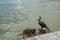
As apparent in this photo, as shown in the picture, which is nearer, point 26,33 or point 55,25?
point 26,33

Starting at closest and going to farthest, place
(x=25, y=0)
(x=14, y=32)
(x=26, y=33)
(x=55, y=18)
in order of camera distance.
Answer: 1. (x=26, y=33)
2. (x=14, y=32)
3. (x=55, y=18)
4. (x=25, y=0)

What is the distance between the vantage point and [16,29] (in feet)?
24.3

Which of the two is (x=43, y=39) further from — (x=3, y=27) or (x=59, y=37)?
(x=3, y=27)

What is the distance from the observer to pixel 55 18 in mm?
9359

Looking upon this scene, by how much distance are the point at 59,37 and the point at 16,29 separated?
517 centimetres

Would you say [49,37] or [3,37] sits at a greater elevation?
[49,37]

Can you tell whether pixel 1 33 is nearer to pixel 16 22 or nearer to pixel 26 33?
pixel 16 22

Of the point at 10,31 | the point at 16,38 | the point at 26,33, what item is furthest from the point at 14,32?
the point at 26,33

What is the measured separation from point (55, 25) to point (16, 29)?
1.88 m

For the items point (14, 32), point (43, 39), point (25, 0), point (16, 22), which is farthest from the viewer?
point (25, 0)

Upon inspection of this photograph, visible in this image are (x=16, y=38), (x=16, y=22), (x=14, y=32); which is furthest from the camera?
(x=16, y=22)

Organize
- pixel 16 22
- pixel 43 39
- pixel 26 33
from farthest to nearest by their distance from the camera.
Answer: pixel 16 22, pixel 26 33, pixel 43 39

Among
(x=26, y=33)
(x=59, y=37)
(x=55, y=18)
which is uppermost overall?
(x=59, y=37)

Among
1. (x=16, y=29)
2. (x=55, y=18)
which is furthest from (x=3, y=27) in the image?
(x=55, y=18)
